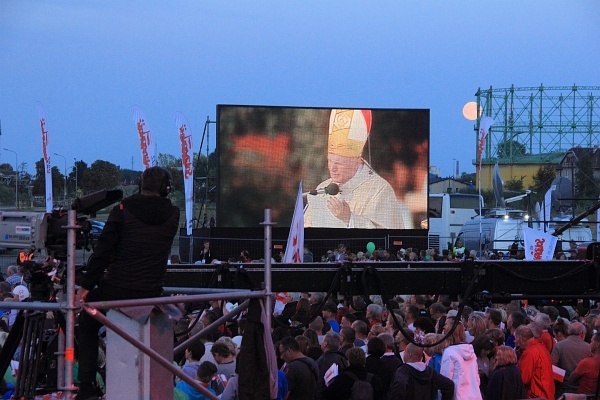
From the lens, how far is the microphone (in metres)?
28.4

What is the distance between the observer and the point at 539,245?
14031 mm

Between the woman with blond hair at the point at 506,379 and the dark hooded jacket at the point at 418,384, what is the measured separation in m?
0.62

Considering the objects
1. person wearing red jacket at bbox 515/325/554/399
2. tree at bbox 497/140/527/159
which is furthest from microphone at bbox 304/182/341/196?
tree at bbox 497/140/527/159

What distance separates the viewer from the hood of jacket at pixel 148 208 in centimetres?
556

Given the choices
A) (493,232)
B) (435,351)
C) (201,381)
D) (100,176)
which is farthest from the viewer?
(100,176)

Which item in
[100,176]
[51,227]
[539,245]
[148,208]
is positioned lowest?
[539,245]

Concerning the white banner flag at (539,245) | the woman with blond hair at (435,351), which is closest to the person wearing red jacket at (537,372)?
the woman with blond hair at (435,351)

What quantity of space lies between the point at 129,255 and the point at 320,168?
2300cm

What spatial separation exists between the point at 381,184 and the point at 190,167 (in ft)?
19.7

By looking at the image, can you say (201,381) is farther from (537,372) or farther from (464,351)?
(537,372)

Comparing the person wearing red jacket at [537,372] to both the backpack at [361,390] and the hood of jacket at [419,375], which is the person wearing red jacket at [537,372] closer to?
the hood of jacket at [419,375]

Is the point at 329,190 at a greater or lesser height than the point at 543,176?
lesser

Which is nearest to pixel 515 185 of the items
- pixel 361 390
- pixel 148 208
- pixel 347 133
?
pixel 347 133

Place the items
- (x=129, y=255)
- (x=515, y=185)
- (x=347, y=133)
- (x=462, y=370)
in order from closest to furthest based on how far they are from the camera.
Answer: (x=129, y=255)
(x=462, y=370)
(x=347, y=133)
(x=515, y=185)
